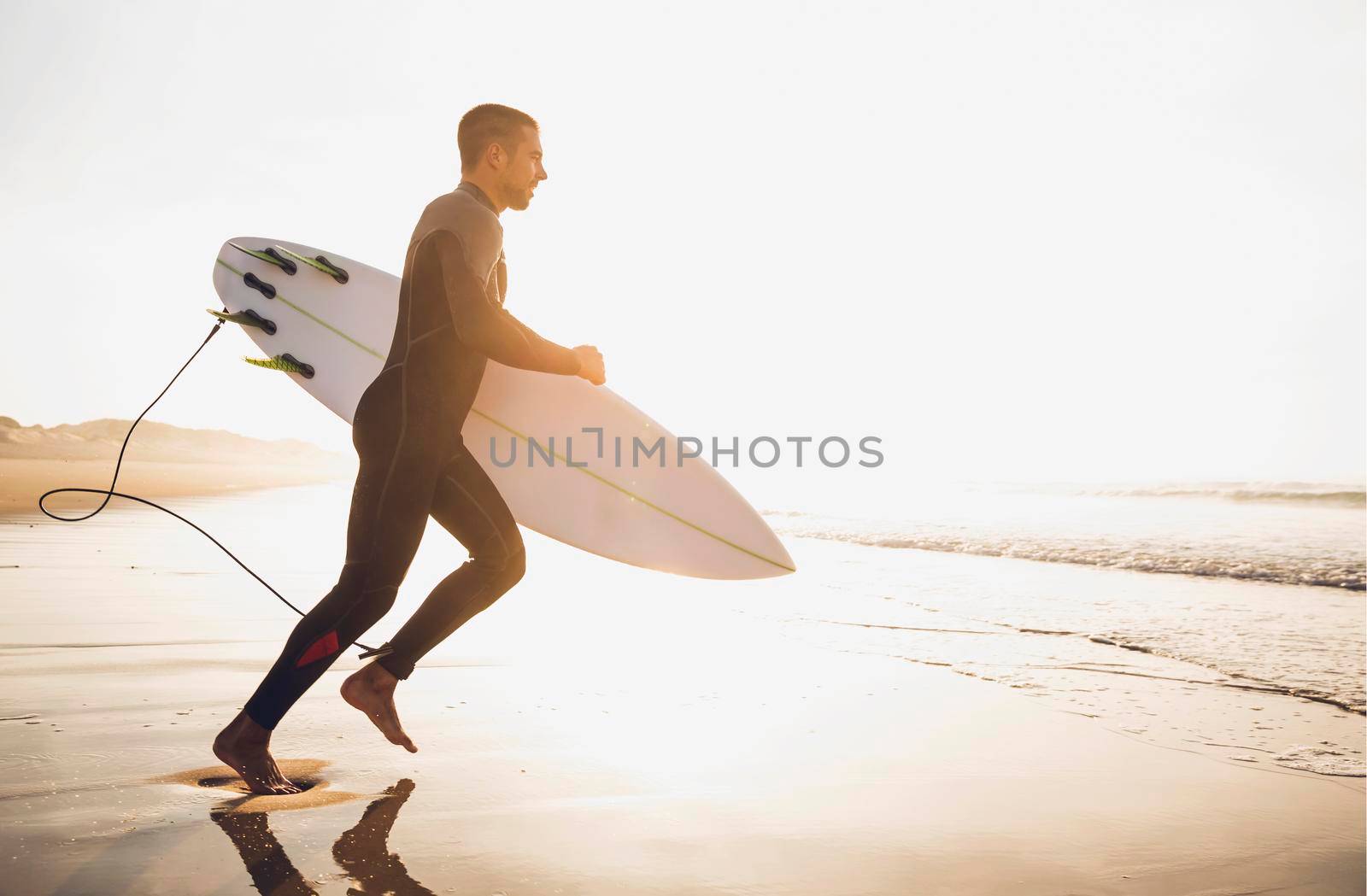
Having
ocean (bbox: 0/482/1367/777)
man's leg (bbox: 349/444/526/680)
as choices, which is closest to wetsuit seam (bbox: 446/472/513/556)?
man's leg (bbox: 349/444/526/680)

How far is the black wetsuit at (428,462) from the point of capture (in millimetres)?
2064

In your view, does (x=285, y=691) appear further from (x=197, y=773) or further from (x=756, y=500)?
(x=756, y=500)

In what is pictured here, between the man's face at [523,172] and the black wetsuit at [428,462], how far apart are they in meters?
0.07

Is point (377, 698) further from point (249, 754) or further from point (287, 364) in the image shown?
point (287, 364)

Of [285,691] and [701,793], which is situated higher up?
[285,691]

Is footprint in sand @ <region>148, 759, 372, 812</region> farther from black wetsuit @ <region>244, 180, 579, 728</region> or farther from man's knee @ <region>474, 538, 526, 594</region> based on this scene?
man's knee @ <region>474, 538, 526, 594</region>

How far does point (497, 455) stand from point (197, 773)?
1.22m

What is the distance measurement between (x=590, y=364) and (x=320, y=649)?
35.6 inches

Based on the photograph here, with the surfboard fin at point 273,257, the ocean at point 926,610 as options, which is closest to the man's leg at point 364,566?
the surfboard fin at point 273,257

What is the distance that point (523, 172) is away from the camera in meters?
2.35

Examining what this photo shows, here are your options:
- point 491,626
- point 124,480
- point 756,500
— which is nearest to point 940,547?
point 491,626

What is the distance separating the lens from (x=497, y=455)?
2934mm

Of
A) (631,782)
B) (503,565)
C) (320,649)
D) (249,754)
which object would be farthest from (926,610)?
(249,754)

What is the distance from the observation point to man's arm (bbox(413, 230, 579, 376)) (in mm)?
2107
